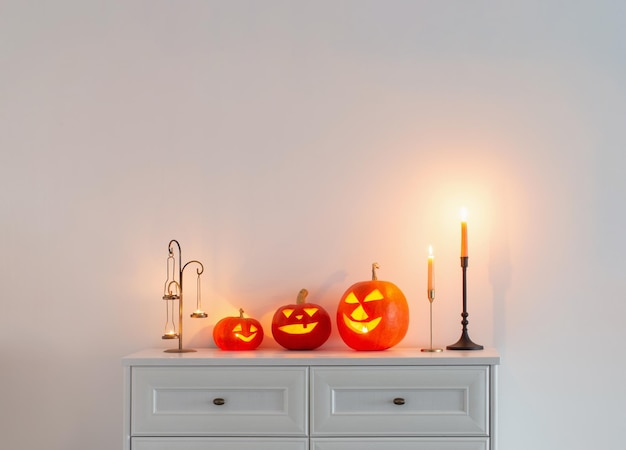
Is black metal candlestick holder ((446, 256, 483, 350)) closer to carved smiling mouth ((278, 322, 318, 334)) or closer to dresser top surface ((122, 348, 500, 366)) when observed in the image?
dresser top surface ((122, 348, 500, 366))

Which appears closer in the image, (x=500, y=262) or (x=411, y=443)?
(x=411, y=443)

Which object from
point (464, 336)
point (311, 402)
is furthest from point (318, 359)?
point (464, 336)

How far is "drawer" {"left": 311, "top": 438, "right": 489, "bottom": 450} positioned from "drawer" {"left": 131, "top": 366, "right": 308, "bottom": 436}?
0.41 feet

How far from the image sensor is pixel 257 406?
2.52m

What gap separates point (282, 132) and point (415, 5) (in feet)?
2.11

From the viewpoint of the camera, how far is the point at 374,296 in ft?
8.73

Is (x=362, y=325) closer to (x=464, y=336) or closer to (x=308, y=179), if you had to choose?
(x=464, y=336)

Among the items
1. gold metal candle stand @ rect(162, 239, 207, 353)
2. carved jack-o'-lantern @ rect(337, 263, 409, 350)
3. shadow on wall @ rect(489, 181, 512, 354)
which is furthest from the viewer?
shadow on wall @ rect(489, 181, 512, 354)

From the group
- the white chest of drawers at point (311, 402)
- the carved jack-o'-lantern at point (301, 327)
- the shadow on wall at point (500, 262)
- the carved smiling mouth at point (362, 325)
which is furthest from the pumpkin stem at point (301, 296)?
the shadow on wall at point (500, 262)

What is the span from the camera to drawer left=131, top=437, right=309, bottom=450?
2.50 metres

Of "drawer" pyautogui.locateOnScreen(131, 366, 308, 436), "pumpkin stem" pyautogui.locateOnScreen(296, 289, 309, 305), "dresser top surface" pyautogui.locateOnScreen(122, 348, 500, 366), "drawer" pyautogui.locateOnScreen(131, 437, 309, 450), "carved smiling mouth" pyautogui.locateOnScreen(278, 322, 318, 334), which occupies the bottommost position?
"drawer" pyautogui.locateOnScreen(131, 437, 309, 450)

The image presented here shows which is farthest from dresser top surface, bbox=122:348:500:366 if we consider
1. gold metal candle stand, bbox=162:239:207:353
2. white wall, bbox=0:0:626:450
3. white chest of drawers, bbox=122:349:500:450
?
white wall, bbox=0:0:626:450

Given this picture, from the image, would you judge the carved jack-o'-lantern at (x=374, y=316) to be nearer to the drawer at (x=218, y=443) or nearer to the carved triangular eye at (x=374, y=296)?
the carved triangular eye at (x=374, y=296)

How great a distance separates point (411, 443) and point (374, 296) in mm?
461
